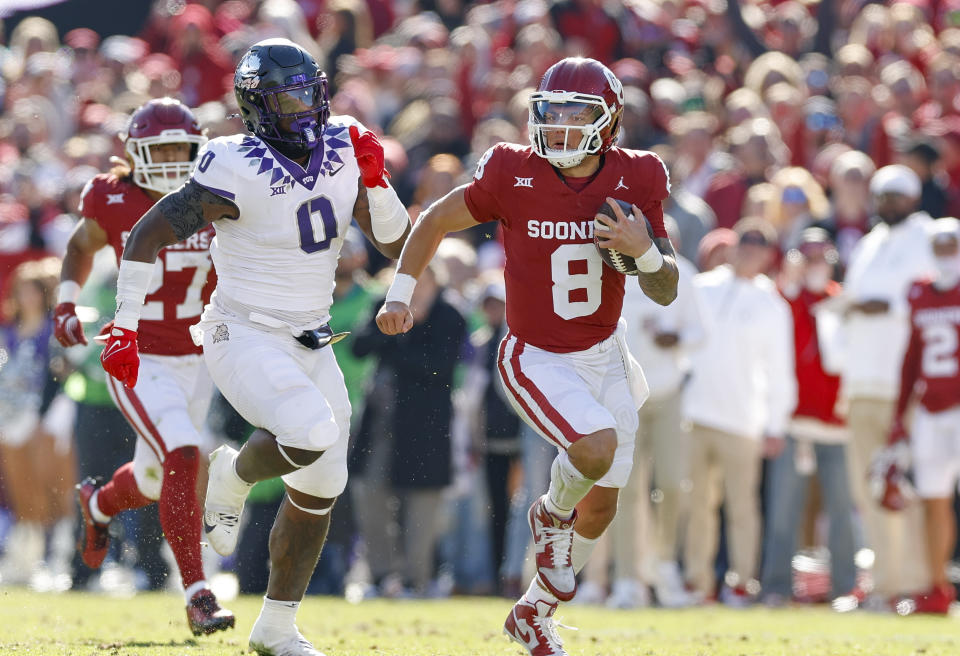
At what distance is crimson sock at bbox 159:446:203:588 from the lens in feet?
24.2

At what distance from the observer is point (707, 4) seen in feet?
47.5

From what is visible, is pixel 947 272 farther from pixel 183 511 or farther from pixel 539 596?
pixel 183 511

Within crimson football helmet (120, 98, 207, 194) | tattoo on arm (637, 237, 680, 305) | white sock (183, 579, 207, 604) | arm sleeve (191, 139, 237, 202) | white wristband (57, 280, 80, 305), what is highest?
crimson football helmet (120, 98, 207, 194)

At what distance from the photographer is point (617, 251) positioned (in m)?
6.30

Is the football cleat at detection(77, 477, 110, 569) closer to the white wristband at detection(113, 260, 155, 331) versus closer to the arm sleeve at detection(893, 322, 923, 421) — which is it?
the white wristband at detection(113, 260, 155, 331)

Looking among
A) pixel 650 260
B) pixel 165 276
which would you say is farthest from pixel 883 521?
pixel 165 276

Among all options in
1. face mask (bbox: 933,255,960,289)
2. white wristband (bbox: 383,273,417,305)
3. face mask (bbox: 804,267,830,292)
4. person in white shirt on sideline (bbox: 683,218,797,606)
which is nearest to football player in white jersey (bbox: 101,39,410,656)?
white wristband (bbox: 383,273,417,305)

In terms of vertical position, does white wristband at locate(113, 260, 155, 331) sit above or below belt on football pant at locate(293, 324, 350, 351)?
above

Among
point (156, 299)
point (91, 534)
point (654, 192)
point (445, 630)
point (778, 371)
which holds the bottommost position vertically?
point (445, 630)

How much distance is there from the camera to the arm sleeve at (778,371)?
1064cm

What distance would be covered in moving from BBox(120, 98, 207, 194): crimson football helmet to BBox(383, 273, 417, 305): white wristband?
5.23ft

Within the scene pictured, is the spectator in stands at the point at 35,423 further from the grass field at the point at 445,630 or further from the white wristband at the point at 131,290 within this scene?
the white wristband at the point at 131,290

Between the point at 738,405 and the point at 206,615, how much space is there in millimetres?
4502

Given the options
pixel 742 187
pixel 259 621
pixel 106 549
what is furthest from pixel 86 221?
pixel 742 187
